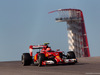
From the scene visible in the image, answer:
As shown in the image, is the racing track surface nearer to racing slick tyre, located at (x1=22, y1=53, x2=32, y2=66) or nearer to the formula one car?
the formula one car

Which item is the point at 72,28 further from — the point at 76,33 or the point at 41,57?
the point at 41,57

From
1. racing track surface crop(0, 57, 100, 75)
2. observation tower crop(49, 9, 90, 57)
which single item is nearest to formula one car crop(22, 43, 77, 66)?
racing track surface crop(0, 57, 100, 75)

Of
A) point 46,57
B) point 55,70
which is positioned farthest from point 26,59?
point 55,70

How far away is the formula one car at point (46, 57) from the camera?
1998cm

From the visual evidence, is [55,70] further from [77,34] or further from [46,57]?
[77,34]

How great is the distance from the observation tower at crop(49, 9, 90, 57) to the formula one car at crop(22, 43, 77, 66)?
71423mm

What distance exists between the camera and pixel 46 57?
816 inches

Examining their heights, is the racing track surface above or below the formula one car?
below

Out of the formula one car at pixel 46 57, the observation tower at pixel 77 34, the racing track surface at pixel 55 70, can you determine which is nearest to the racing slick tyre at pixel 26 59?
the formula one car at pixel 46 57

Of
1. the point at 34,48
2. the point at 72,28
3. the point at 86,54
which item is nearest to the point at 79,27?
the point at 72,28

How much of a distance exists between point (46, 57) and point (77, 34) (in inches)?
3059

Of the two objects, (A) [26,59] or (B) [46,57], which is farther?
(A) [26,59]

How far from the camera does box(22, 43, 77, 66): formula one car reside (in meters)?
20.0

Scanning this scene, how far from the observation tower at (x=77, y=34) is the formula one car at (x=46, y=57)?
71.4 metres
